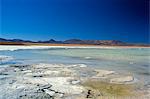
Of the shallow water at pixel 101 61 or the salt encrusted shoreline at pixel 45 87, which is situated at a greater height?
the shallow water at pixel 101 61

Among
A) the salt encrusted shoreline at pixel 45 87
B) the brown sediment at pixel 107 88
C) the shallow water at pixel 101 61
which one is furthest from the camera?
the shallow water at pixel 101 61

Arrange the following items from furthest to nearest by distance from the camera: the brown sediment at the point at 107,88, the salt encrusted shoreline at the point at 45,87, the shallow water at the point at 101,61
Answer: the shallow water at the point at 101,61 < the brown sediment at the point at 107,88 < the salt encrusted shoreline at the point at 45,87

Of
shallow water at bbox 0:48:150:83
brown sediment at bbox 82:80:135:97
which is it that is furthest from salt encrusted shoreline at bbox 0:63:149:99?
shallow water at bbox 0:48:150:83

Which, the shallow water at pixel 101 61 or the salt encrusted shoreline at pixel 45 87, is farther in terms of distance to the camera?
the shallow water at pixel 101 61

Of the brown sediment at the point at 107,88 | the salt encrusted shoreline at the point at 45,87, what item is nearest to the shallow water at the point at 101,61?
the brown sediment at the point at 107,88

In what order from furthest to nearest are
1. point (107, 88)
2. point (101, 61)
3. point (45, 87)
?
point (101, 61), point (107, 88), point (45, 87)

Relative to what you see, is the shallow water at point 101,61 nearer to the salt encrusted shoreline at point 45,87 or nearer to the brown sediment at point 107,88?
the brown sediment at point 107,88

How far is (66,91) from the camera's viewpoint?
3.44 metres

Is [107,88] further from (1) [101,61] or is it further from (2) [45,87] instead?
(1) [101,61]

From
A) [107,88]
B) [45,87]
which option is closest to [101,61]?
[107,88]

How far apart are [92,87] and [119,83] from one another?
669 mm

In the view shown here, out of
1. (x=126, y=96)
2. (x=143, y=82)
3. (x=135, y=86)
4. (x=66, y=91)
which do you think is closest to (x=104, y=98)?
(x=126, y=96)

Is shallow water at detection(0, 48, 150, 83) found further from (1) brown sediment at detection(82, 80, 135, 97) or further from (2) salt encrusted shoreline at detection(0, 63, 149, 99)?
(2) salt encrusted shoreline at detection(0, 63, 149, 99)

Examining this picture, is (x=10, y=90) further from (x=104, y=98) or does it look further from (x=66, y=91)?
(x=104, y=98)
